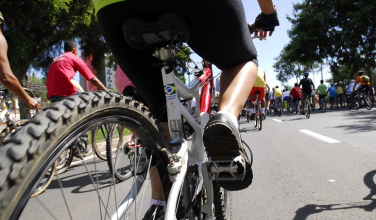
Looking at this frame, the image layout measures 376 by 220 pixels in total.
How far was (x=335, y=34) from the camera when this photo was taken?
27109 millimetres

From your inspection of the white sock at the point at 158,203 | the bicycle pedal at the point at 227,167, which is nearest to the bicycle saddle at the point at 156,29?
the bicycle pedal at the point at 227,167

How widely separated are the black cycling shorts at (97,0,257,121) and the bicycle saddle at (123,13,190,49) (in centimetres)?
4

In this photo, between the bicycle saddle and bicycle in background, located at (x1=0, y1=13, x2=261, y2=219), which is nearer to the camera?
bicycle in background, located at (x1=0, y1=13, x2=261, y2=219)

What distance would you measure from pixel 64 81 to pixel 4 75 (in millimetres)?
1500

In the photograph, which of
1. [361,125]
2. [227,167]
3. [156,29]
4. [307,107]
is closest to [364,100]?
[307,107]

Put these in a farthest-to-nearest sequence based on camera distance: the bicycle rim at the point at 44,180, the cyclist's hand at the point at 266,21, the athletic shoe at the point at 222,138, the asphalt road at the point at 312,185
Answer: the asphalt road at the point at 312,185
the cyclist's hand at the point at 266,21
the athletic shoe at the point at 222,138
the bicycle rim at the point at 44,180

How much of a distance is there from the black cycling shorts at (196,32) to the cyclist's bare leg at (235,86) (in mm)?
41

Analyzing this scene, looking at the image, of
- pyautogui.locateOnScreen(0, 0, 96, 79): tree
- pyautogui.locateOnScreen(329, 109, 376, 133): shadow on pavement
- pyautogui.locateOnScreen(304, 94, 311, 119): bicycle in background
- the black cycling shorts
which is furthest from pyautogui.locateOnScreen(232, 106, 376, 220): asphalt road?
pyautogui.locateOnScreen(304, 94, 311, 119): bicycle in background

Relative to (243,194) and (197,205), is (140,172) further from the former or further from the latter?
(243,194)

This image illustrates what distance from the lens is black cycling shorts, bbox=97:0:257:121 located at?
139cm

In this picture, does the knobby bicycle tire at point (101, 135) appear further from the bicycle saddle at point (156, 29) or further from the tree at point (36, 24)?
the tree at point (36, 24)

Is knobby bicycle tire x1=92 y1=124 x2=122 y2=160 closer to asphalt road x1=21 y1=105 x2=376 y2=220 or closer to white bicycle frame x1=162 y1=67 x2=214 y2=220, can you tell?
asphalt road x1=21 y1=105 x2=376 y2=220

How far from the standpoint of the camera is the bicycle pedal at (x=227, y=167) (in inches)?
53.2

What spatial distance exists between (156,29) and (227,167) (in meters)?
0.67
